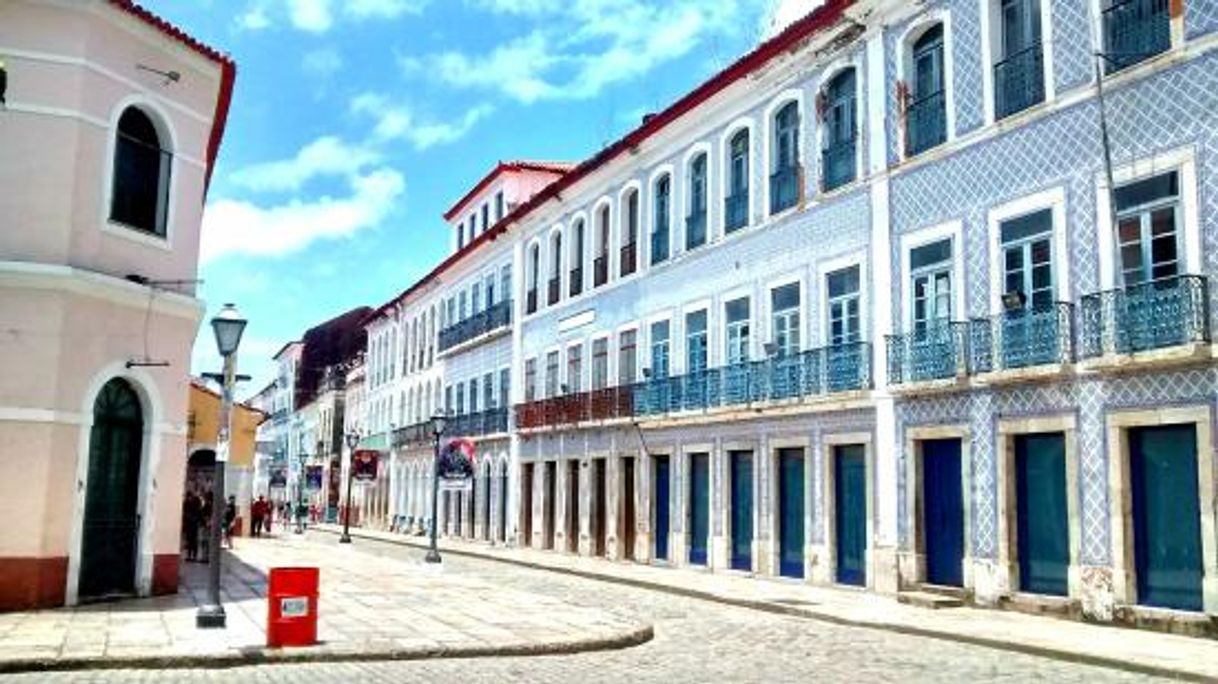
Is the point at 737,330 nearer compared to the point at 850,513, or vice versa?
the point at 850,513

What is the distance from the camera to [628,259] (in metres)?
29.4

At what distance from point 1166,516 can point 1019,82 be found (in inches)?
247

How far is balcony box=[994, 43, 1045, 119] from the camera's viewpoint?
16688 mm

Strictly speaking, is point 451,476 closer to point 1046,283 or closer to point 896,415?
point 896,415

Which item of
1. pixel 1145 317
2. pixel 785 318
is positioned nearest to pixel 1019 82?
pixel 1145 317

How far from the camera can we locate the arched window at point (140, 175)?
49.4 ft

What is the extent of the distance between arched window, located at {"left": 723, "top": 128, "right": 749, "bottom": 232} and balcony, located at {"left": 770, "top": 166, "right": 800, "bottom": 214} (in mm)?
995

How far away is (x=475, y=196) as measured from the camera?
43375mm

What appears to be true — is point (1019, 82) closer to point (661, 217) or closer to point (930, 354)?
point (930, 354)

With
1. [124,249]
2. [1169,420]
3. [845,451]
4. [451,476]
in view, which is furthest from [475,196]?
[1169,420]

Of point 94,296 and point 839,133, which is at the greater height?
point 839,133

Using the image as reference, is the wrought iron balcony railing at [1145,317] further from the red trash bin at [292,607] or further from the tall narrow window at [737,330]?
the red trash bin at [292,607]

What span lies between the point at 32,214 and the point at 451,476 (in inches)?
538

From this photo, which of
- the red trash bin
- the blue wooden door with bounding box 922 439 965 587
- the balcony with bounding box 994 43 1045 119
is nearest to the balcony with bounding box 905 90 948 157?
the balcony with bounding box 994 43 1045 119
